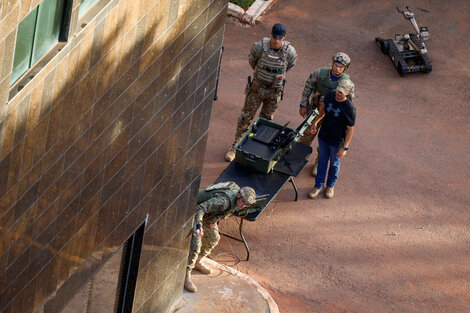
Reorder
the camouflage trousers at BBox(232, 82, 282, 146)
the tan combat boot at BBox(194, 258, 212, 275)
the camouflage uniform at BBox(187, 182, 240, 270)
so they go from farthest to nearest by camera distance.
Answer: the camouflage trousers at BBox(232, 82, 282, 146), the tan combat boot at BBox(194, 258, 212, 275), the camouflage uniform at BBox(187, 182, 240, 270)

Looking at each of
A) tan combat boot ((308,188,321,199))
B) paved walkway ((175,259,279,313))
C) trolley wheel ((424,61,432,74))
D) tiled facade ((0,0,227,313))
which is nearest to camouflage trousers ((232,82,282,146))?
tan combat boot ((308,188,321,199))

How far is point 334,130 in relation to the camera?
12.3 meters

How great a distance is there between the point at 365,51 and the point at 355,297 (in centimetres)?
674

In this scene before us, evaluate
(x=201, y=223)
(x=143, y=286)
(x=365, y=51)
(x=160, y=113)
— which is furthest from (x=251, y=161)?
(x=365, y=51)

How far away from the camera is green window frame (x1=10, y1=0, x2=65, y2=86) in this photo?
6.27m

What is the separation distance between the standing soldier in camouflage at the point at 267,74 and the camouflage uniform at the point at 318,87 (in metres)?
0.46

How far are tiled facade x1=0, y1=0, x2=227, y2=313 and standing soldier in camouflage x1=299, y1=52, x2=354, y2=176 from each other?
11.7ft

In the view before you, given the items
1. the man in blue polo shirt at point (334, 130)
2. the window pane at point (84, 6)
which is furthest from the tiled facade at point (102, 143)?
the man in blue polo shirt at point (334, 130)

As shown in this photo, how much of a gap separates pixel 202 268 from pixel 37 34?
215 inches

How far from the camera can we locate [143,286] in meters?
9.54

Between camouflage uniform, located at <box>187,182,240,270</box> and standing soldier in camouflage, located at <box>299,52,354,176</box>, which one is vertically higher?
standing soldier in camouflage, located at <box>299,52,354,176</box>

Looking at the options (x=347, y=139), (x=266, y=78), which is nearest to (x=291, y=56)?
(x=266, y=78)

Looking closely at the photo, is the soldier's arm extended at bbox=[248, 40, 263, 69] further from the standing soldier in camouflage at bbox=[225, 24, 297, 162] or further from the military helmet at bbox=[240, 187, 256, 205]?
the military helmet at bbox=[240, 187, 256, 205]

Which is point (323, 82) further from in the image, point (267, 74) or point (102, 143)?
point (102, 143)
